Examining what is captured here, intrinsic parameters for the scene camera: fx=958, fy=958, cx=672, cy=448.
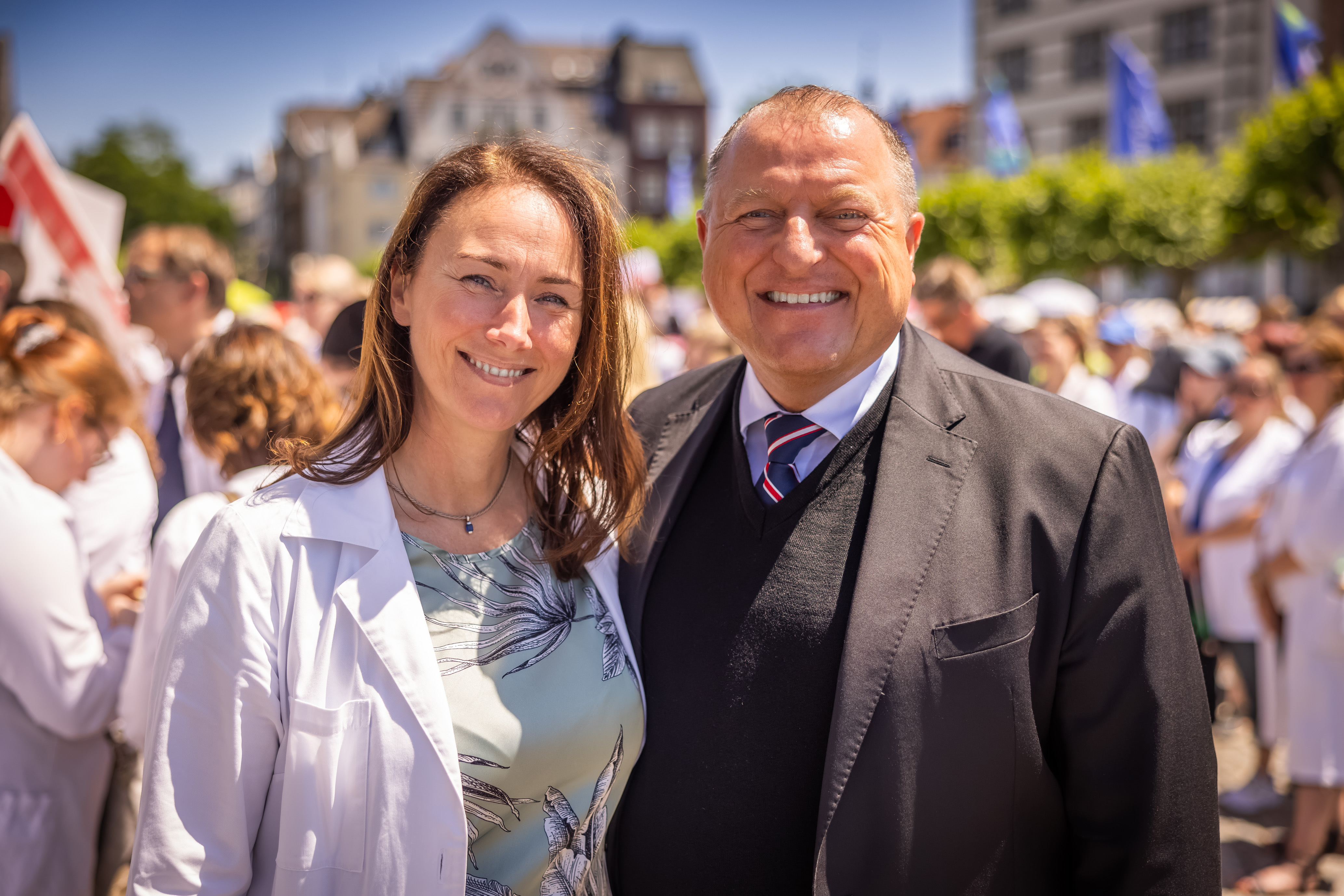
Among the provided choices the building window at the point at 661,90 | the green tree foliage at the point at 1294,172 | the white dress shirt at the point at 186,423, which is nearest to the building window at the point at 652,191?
the building window at the point at 661,90

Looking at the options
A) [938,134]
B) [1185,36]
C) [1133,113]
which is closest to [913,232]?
[1133,113]

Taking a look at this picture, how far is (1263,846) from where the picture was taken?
189 inches

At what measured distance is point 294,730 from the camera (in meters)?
1.74

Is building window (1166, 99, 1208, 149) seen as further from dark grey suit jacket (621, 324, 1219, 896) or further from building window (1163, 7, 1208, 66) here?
dark grey suit jacket (621, 324, 1219, 896)

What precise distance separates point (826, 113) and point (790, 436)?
0.74 metres

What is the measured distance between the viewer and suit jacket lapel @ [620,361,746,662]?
7.53 ft

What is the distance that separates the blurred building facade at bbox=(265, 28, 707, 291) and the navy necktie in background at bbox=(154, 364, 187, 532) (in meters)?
46.4

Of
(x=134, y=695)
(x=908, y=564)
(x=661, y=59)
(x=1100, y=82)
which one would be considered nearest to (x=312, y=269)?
(x=134, y=695)

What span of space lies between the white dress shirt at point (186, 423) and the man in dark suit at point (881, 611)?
186 cm

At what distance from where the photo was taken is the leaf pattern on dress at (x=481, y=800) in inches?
74.0

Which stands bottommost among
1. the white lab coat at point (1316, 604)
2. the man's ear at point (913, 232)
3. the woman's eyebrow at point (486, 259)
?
the white lab coat at point (1316, 604)

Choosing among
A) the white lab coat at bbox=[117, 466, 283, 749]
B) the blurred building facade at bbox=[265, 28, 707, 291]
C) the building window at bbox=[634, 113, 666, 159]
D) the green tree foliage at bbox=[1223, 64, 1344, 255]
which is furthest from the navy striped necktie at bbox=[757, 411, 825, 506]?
the building window at bbox=[634, 113, 666, 159]

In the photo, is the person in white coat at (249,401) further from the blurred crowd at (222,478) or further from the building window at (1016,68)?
the building window at (1016,68)

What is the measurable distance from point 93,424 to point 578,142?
2021 millimetres
